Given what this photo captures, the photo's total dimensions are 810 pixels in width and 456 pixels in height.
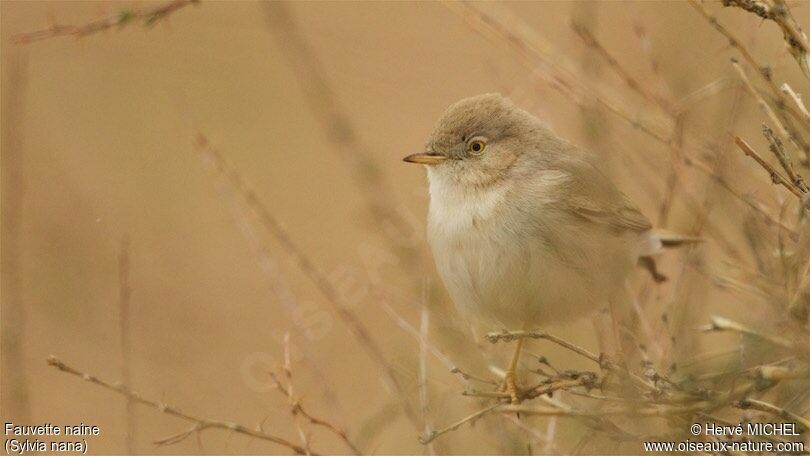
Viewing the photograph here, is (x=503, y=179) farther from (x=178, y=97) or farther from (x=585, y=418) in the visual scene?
(x=178, y=97)

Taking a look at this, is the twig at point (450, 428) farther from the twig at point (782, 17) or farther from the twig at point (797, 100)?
the twig at point (782, 17)

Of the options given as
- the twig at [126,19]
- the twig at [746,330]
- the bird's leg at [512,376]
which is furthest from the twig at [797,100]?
the twig at [126,19]

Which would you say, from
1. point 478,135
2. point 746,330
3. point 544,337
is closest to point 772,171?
point 746,330

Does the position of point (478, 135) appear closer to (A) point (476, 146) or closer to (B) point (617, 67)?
(A) point (476, 146)

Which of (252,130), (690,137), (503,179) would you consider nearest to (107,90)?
(252,130)

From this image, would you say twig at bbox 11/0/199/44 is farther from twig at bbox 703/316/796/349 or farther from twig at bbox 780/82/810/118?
twig at bbox 703/316/796/349

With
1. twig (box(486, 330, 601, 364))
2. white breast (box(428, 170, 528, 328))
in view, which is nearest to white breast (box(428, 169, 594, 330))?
white breast (box(428, 170, 528, 328))

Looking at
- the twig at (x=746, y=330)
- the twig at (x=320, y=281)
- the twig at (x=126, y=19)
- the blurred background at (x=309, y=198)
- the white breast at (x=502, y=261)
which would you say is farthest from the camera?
the white breast at (x=502, y=261)
